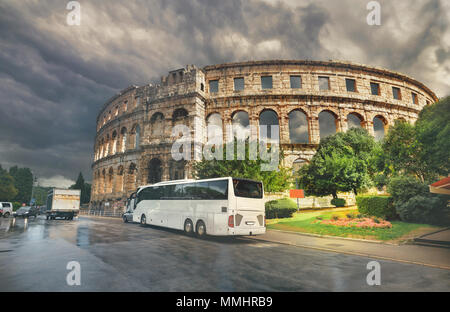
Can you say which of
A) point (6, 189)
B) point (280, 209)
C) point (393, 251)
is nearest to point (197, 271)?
point (393, 251)

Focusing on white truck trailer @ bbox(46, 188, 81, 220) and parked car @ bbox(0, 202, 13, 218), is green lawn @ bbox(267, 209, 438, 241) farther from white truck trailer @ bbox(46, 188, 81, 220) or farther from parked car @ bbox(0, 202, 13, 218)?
parked car @ bbox(0, 202, 13, 218)

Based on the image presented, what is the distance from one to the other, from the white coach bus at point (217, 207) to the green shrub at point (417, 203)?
8193mm

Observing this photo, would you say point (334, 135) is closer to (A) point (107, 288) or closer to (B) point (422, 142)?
(B) point (422, 142)

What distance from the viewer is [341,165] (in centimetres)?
2166

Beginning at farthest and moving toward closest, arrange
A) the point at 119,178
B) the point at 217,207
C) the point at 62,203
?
1. the point at 119,178
2. the point at 62,203
3. the point at 217,207

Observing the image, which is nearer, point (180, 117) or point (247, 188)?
point (247, 188)

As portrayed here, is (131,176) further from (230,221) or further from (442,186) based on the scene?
(442,186)

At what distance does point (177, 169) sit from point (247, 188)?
18783 mm

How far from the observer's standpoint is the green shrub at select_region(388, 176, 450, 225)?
41.2ft

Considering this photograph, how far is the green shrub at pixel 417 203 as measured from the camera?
1256cm

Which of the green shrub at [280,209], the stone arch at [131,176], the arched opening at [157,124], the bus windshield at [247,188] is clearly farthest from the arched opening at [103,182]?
the bus windshield at [247,188]

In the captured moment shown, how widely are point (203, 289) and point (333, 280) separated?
2.97 metres

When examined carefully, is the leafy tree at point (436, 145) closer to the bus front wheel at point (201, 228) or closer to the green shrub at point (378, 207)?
the green shrub at point (378, 207)

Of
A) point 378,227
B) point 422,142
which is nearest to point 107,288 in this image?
Answer: point 378,227
